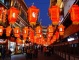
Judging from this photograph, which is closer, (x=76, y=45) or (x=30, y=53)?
(x=76, y=45)

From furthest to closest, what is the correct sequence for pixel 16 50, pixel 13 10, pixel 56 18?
pixel 16 50, pixel 13 10, pixel 56 18

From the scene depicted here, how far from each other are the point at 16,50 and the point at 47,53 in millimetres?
9772

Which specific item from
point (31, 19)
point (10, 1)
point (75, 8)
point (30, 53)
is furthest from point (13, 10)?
point (10, 1)

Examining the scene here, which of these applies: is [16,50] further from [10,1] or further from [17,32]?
[17,32]

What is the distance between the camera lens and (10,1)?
56500 mm

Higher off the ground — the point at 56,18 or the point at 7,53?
the point at 56,18

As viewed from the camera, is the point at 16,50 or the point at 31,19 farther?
the point at 16,50

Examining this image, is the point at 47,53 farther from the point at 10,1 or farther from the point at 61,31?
the point at 61,31

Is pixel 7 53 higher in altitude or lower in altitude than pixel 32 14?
lower

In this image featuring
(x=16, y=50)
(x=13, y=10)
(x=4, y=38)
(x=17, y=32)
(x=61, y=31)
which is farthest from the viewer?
(x=16, y=50)

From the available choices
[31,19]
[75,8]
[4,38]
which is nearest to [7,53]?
[4,38]

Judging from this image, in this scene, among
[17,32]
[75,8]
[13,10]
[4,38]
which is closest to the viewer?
[75,8]

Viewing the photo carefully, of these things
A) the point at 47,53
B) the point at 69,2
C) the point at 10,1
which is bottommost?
the point at 47,53

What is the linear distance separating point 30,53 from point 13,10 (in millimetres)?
18904
